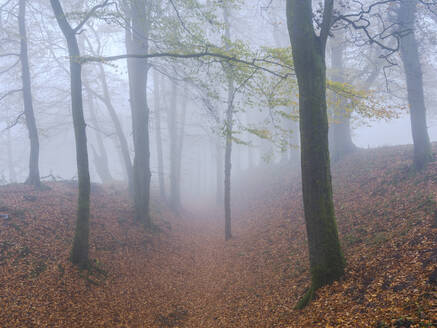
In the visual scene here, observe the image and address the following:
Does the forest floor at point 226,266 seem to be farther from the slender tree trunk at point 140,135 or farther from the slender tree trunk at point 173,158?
the slender tree trunk at point 173,158

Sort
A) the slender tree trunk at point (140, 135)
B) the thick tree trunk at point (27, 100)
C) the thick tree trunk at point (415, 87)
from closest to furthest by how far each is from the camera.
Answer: the thick tree trunk at point (415, 87) → the thick tree trunk at point (27, 100) → the slender tree trunk at point (140, 135)

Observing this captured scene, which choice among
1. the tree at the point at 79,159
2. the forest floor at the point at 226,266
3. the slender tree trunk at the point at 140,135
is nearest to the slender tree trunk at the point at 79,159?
the tree at the point at 79,159

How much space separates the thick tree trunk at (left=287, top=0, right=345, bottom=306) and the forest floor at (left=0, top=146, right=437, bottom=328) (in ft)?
1.48

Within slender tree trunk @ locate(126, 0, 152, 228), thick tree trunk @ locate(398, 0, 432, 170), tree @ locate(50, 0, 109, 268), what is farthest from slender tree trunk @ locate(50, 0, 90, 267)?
thick tree trunk @ locate(398, 0, 432, 170)

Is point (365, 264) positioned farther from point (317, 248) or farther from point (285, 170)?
point (285, 170)

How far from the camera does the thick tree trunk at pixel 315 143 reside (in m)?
5.40

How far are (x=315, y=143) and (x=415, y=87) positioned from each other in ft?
23.9

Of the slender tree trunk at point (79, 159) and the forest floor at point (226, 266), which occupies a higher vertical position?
the slender tree trunk at point (79, 159)

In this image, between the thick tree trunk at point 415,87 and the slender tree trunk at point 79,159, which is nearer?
the slender tree trunk at point 79,159

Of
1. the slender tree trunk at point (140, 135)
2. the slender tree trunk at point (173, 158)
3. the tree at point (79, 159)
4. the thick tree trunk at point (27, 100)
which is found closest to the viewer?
the tree at point (79, 159)

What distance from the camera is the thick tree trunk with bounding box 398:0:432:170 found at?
9625mm

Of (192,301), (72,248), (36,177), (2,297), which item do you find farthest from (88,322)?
(36,177)

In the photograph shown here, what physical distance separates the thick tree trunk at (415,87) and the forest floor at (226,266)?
608mm

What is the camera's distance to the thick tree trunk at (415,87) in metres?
9.62
